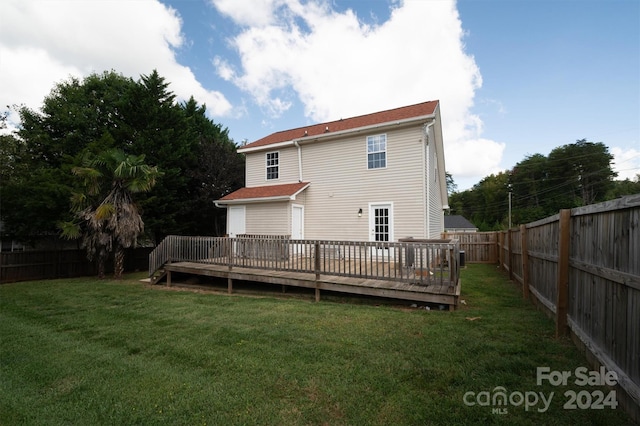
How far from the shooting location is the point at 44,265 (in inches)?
464

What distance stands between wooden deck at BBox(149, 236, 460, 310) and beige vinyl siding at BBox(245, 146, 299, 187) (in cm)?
562

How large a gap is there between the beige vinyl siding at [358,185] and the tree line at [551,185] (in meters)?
36.9

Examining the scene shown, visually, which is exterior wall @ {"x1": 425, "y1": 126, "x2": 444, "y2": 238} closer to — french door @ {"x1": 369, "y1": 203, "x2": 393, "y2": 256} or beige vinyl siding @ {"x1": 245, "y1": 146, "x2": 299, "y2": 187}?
french door @ {"x1": 369, "y1": 203, "x2": 393, "y2": 256}

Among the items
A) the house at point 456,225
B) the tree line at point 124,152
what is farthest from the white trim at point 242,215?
the house at point 456,225

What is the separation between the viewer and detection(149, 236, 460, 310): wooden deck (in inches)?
A: 240

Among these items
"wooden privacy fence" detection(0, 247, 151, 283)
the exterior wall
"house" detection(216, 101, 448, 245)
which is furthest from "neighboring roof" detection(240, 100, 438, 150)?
"wooden privacy fence" detection(0, 247, 151, 283)

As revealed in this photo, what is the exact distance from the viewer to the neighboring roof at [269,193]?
11835 mm

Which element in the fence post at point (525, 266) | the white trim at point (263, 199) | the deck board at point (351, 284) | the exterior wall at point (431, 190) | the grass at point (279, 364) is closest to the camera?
the grass at point (279, 364)

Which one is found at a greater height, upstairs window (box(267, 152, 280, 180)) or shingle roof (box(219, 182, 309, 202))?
upstairs window (box(267, 152, 280, 180))

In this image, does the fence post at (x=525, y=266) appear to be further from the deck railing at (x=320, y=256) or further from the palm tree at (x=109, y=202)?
the palm tree at (x=109, y=202)

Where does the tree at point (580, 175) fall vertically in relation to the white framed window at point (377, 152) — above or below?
above

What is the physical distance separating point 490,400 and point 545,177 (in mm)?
69152

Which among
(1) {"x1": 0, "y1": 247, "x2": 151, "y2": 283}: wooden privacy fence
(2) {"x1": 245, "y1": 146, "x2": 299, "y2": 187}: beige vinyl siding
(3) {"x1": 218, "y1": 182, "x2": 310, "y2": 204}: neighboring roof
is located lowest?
(1) {"x1": 0, "y1": 247, "x2": 151, "y2": 283}: wooden privacy fence

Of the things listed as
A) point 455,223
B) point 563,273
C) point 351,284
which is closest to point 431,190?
point 351,284
